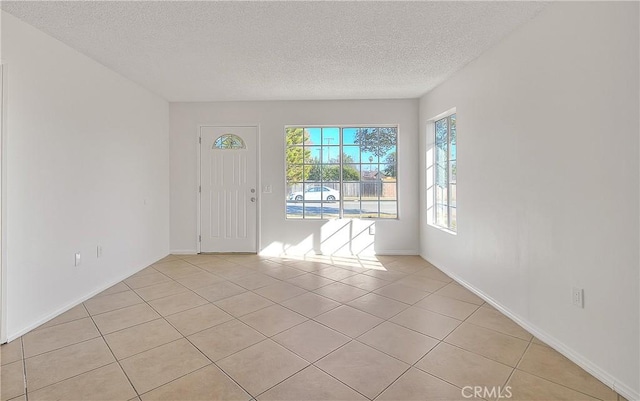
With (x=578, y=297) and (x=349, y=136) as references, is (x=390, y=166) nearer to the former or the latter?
(x=349, y=136)

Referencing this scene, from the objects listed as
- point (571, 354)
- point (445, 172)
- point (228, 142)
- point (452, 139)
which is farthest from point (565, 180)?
point (228, 142)

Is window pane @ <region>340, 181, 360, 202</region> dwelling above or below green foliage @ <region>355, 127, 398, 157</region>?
below

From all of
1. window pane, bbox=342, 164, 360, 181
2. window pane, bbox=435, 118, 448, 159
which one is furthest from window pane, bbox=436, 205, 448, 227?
window pane, bbox=342, 164, 360, 181

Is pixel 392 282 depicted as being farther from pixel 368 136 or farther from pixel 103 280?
pixel 103 280

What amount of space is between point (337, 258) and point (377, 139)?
1988 millimetres

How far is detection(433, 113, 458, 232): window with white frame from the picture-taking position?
4.02 metres

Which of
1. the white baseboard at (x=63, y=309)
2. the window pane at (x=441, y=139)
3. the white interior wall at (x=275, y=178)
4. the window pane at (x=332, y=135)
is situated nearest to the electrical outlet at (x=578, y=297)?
the window pane at (x=441, y=139)

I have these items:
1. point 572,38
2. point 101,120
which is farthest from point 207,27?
point 572,38

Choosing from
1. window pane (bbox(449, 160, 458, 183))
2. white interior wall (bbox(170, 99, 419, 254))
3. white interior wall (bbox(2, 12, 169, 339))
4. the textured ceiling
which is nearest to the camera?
the textured ceiling

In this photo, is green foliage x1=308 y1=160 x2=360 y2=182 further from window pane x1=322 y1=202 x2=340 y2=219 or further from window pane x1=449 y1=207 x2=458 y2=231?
window pane x1=449 y1=207 x2=458 y2=231

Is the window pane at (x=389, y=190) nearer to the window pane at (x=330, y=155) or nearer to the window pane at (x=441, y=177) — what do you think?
the window pane at (x=441, y=177)

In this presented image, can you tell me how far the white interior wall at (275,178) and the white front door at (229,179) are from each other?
131 mm

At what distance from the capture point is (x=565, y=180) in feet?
7.07

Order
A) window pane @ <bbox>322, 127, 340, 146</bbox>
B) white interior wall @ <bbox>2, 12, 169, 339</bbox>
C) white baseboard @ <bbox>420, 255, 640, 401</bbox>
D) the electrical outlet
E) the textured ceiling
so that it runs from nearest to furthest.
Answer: white baseboard @ <bbox>420, 255, 640, 401</bbox>
the electrical outlet
the textured ceiling
white interior wall @ <bbox>2, 12, 169, 339</bbox>
window pane @ <bbox>322, 127, 340, 146</bbox>
